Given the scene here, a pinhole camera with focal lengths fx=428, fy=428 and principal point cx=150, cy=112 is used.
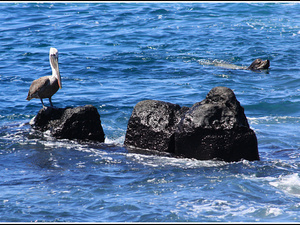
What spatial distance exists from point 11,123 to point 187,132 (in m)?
4.63

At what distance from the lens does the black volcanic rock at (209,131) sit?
23.3 feet

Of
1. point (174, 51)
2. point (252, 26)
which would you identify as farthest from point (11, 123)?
point (252, 26)

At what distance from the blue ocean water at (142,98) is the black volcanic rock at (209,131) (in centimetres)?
24

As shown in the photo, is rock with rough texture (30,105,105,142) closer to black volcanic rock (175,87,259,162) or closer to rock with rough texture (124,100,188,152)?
rock with rough texture (124,100,188,152)

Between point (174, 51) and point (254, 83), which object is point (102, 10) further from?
point (254, 83)

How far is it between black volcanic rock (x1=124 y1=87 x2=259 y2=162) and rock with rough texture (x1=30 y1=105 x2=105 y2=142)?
109 centimetres

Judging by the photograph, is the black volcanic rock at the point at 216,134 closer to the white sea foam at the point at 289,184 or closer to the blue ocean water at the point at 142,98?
the blue ocean water at the point at 142,98

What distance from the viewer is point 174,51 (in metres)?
17.3

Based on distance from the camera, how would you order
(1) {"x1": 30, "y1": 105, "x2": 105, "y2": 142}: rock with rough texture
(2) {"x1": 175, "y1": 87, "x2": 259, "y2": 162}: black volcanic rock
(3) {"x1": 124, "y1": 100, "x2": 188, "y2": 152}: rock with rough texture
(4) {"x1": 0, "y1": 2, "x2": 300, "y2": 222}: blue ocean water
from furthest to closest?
1. (1) {"x1": 30, "y1": 105, "x2": 105, "y2": 142}: rock with rough texture
2. (3) {"x1": 124, "y1": 100, "x2": 188, "y2": 152}: rock with rough texture
3. (2) {"x1": 175, "y1": 87, "x2": 259, "y2": 162}: black volcanic rock
4. (4) {"x1": 0, "y1": 2, "x2": 300, "y2": 222}: blue ocean water

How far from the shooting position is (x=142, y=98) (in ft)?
40.1

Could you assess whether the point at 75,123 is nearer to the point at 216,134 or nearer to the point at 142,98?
the point at 216,134

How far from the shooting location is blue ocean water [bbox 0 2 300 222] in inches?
229

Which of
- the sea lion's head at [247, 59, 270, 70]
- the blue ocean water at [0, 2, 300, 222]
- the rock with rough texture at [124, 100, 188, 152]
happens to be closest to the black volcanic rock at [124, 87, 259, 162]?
the rock with rough texture at [124, 100, 188, 152]

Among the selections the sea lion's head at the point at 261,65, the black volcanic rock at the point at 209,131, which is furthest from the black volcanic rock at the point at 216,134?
the sea lion's head at the point at 261,65
